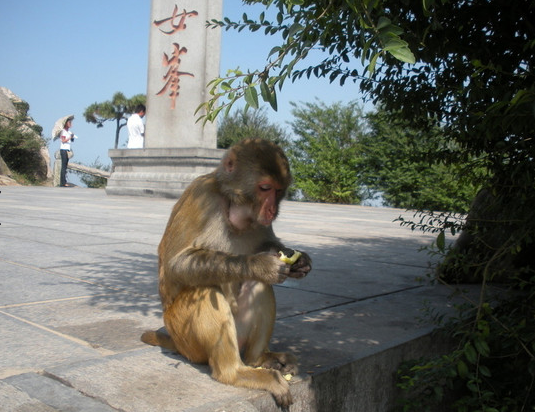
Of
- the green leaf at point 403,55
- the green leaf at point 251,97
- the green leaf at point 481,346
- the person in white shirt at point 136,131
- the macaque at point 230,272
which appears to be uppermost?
the person in white shirt at point 136,131

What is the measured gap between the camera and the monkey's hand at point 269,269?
2.30 meters

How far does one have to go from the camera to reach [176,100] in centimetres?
1352

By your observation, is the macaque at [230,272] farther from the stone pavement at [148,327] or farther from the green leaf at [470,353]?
the green leaf at [470,353]

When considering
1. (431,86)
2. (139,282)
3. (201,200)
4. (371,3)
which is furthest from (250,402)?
(431,86)

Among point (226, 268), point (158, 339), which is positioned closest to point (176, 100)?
point (158, 339)

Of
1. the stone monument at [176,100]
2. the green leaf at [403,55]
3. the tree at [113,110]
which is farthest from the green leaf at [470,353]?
the tree at [113,110]

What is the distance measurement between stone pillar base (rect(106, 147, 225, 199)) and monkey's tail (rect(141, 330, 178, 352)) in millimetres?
9822

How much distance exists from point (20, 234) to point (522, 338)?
4.77m

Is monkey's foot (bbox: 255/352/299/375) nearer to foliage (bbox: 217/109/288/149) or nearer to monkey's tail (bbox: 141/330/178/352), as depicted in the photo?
monkey's tail (bbox: 141/330/178/352)

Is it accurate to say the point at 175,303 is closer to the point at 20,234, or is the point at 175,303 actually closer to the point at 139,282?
the point at 139,282

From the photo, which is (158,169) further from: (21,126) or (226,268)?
(226,268)

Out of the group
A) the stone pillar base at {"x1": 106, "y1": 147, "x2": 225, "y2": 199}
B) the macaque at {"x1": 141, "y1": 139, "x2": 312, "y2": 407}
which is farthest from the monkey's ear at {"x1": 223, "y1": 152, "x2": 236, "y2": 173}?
the stone pillar base at {"x1": 106, "y1": 147, "x2": 225, "y2": 199}

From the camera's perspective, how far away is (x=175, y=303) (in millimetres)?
2410

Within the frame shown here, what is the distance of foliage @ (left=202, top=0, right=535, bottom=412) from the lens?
2.45m
